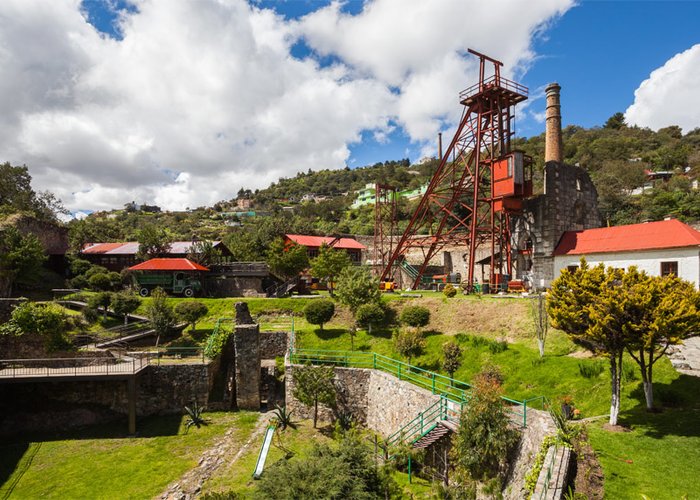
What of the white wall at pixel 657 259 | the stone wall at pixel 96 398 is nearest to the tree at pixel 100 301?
the stone wall at pixel 96 398

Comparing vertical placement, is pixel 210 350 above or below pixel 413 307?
below

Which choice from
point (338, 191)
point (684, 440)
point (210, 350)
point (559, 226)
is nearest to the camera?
point (684, 440)

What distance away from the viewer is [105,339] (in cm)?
2548

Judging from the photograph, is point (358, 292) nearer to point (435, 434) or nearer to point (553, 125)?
point (435, 434)

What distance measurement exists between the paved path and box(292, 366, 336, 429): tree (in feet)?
46.1

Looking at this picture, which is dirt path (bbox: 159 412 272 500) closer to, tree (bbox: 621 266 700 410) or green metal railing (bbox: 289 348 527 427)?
green metal railing (bbox: 289 348 527 427)

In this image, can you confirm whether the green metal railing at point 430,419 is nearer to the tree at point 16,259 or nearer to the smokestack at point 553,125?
the smokestack at point 553,125

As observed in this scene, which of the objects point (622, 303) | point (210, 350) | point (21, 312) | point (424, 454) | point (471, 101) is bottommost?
point (424, 454)

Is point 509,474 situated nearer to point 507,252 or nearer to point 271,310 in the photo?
point 507,252

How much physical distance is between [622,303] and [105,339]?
28.0m

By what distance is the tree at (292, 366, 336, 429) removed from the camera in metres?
19.3

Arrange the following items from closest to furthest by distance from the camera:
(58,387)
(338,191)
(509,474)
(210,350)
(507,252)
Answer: (509,474) < (58,387) < (210,350) < (507,252) < (338,191)

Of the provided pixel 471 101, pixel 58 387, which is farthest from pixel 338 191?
pixel 58 387

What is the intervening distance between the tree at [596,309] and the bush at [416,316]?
40.3 feet
